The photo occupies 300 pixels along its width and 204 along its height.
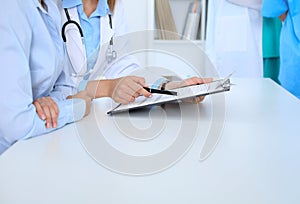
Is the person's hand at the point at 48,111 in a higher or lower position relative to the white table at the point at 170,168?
Result: higher

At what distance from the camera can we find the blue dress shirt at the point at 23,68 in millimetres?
671

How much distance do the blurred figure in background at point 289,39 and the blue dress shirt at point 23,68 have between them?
110 centimetres

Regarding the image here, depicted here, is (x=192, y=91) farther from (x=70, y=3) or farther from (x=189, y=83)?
(x=70, y=3)

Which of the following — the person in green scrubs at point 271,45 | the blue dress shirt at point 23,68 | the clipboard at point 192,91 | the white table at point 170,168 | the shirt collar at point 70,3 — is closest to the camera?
the white table at point 170,168

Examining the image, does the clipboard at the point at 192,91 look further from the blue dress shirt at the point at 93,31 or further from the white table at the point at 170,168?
the blue dress shirt at the point at 93,31

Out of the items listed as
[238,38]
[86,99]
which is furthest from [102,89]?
[238,38]

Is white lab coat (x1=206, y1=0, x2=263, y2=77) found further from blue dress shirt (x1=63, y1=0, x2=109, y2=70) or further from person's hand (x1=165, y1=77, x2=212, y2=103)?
person's hand (x1=165, y1=77, x2=212, y2=103)

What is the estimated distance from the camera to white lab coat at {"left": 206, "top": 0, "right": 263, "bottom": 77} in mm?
1922

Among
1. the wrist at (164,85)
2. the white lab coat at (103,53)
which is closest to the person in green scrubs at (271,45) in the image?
the white lab coat at (103,53)

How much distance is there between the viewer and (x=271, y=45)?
1.92 m

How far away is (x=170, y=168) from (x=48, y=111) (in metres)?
0.33

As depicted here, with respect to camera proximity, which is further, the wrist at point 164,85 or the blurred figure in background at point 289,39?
the blurred figure in background at point 289,39

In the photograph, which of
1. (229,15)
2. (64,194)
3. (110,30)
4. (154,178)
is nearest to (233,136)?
(154,178)

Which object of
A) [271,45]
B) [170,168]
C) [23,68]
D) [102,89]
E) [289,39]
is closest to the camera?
[170,168]
